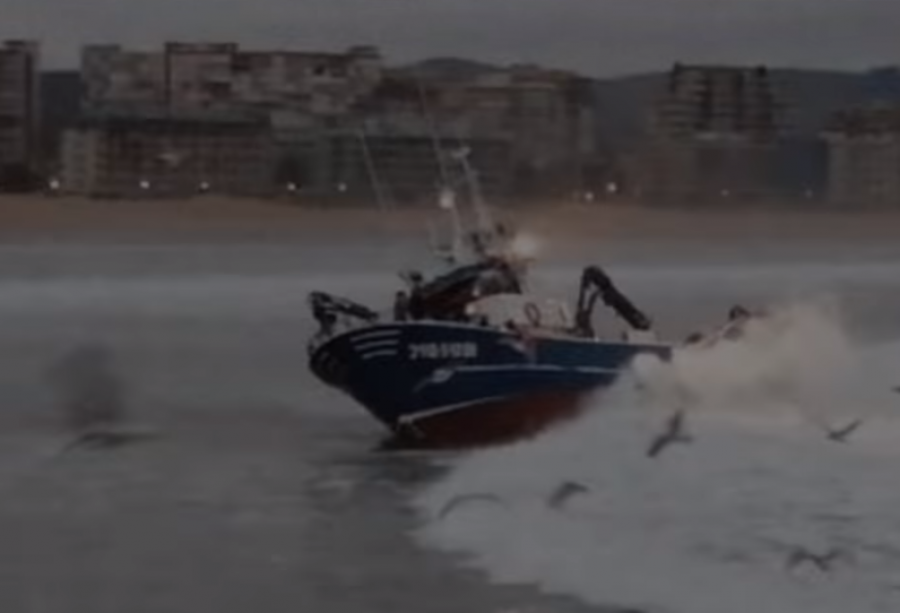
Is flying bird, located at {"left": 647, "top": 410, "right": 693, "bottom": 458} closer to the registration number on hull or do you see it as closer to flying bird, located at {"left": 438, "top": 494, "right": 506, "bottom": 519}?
flying bird, located at {"left": 438, "top": 494, "right": 506, "bottom": 519}

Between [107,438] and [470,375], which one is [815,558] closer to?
[470,375]

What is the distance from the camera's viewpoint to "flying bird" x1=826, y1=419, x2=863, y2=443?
24.7m

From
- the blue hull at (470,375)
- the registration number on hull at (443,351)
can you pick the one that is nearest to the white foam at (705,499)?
the blue hull at (470,375)

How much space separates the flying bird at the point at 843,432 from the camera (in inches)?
971

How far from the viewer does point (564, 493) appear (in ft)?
71.1

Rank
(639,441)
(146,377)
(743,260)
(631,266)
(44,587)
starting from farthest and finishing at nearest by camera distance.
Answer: (743,260), (631,266), (146,377), (639,441), (44,587)

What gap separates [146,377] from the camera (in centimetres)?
4003

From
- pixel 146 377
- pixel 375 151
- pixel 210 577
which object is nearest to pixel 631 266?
pixel 375 151

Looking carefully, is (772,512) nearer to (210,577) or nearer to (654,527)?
(654,527)

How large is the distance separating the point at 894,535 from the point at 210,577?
13.3ft

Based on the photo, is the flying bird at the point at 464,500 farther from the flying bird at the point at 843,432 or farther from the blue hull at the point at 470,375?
the blue hull at the point at 470,375

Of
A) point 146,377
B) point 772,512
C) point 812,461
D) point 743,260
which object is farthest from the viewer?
point 743,260

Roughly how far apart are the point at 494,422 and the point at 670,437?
3.94m

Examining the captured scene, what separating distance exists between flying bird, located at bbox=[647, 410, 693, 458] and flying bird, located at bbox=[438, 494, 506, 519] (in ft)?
4.24
